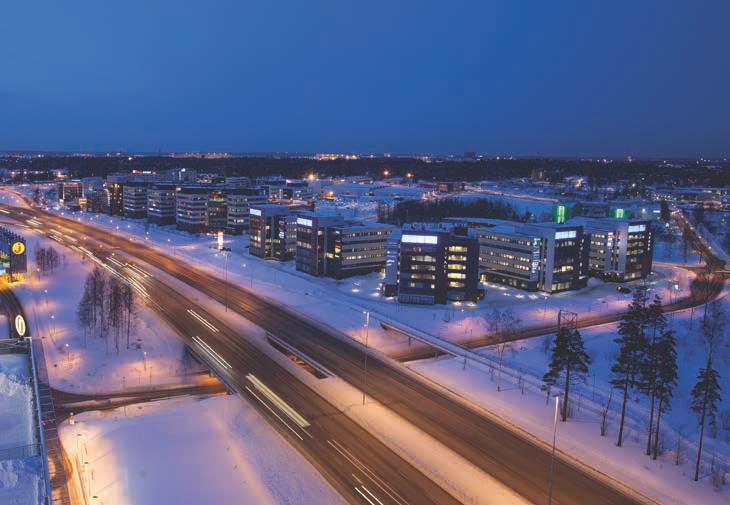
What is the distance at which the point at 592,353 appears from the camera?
1925 inches

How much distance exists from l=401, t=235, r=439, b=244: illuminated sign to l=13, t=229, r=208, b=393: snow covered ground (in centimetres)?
2685

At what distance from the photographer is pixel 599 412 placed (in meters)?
36.7

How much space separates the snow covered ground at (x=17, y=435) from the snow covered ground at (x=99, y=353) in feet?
36.4

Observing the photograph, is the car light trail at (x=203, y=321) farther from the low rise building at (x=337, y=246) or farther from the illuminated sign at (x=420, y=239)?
Answer: the low rise building at (x=337, y=246)

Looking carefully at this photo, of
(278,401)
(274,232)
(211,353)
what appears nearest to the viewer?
(278,401)

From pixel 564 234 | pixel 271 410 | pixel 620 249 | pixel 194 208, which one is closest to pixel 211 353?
pixel 271 410

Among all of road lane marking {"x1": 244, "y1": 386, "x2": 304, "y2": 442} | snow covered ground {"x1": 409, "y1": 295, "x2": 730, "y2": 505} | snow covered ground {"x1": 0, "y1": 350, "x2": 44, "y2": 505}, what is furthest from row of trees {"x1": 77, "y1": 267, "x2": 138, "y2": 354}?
snow covered ground {"x1": 409, "y1": 295, "x2": 730, "y2": 505}

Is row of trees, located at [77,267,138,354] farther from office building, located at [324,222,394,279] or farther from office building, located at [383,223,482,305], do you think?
office building, located at [383,223,482,305]

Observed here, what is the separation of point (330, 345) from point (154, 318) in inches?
717

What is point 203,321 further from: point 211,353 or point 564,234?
point 564,234

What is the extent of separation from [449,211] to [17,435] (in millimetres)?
121815

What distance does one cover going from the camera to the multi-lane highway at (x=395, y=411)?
28031 millimetres

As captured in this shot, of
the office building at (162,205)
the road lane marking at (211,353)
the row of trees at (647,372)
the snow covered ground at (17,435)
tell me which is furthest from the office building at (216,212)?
the snow covered ground at (17,435)

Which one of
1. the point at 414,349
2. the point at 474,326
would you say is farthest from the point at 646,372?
the point at 474,326
